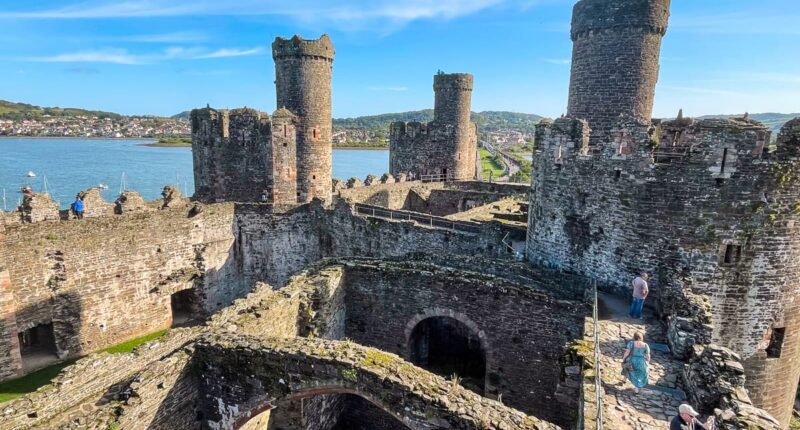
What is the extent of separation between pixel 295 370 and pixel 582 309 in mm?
6195

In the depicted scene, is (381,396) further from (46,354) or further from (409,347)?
(46,354)

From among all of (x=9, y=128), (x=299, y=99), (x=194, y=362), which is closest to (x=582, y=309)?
(x=194, y=362)

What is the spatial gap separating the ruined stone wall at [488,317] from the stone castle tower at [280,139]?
368 inches

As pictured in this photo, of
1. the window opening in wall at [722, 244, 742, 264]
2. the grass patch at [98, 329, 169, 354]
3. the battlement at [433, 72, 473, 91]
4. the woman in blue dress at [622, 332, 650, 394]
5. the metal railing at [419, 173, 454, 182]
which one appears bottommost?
the grass patch at [98, 329, 169, 354]

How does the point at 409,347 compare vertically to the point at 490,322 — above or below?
below

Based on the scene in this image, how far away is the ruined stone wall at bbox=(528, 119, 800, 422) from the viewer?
9227 millimetres

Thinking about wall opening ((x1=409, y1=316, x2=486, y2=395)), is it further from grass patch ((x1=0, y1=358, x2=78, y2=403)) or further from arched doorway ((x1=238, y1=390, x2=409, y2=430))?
grass patch ((x1=0, y1=358, x2=78, y2=403))

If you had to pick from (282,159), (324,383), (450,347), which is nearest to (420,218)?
(450,347)

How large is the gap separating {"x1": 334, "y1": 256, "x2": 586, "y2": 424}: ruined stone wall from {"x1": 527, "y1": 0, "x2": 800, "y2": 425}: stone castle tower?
1.74 m

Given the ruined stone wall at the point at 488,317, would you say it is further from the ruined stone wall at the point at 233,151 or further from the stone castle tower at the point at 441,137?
the stone castle tower at the point at 441,137

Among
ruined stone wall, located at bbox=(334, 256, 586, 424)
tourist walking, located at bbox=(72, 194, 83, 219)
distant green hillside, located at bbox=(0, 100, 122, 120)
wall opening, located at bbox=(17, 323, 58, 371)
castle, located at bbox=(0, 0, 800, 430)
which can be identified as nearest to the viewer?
castle, located at bbox=(0, 0, 800, 430)

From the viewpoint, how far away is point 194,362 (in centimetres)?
828

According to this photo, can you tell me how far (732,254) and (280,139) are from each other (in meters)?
16.4

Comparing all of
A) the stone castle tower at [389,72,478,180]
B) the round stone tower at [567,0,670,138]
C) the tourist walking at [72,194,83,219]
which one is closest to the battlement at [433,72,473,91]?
the stone castle tower at [389,72,478,180]
